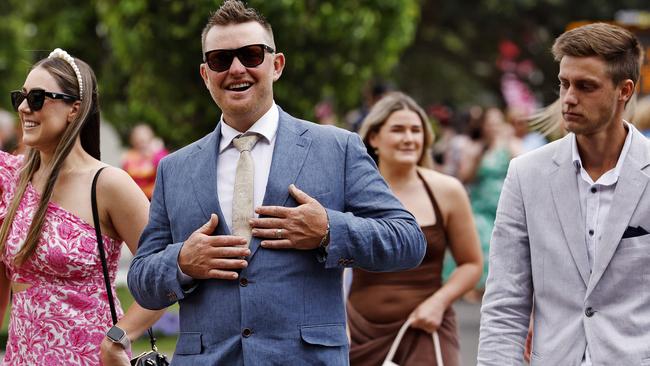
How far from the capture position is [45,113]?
538 centimetres

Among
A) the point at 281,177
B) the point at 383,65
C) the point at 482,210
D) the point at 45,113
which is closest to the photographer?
the point at 281,177

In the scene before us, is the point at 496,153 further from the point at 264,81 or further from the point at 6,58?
the point at 6,58

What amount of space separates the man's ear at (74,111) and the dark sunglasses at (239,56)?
1.02m

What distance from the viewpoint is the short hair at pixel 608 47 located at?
445cm

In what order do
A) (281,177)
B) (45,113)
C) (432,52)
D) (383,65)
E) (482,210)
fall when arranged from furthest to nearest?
1. (432,52)
2. (383,65)
3. (482,210)
4. (45,113)
5. (281,177)

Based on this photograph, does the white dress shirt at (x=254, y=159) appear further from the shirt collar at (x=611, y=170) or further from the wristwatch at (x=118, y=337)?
the shirt collar at (x=611, y=170)

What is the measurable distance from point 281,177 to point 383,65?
11.7 m

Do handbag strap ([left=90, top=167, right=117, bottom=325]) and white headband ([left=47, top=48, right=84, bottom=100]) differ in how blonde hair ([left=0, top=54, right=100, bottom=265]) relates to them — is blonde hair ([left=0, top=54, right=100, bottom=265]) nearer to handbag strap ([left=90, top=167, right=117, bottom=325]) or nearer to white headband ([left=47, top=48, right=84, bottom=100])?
white headband ([left=47, top=48, right=84, bottom=100])

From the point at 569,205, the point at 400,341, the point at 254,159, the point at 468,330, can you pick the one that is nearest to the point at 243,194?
the point at 254,159

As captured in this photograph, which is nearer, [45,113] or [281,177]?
[281,177]

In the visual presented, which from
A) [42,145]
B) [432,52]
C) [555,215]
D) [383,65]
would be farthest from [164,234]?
[432,52]

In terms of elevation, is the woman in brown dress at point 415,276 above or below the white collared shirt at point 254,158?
below

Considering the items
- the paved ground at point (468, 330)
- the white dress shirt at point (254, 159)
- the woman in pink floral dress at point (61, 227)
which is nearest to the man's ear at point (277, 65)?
the white dress shirt at point (254, 159)

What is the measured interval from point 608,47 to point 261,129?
46.6 inches
